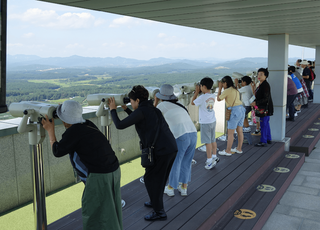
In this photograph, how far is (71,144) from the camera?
2.31 metres

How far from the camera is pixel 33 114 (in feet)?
7.94

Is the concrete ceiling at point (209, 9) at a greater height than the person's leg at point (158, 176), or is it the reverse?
the concrete ceiling at point (209, 9)

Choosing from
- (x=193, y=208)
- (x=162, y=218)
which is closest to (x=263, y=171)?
(x=193, y=208)

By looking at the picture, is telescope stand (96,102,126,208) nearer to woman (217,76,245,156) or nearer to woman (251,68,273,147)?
woman (217,76,245,156)

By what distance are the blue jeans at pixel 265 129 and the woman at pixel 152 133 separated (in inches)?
147

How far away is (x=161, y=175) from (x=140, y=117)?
27.0 inches

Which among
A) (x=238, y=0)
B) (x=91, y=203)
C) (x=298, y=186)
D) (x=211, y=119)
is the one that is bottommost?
(x=298, y=186)

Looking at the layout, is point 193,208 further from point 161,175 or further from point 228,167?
point 228,167

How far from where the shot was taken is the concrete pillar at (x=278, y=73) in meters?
6.42

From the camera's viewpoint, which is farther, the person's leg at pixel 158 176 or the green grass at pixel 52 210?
the green grass at pixel 52 210

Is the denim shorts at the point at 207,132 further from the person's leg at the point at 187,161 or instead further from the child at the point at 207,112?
the person's leg at the point at 187,161

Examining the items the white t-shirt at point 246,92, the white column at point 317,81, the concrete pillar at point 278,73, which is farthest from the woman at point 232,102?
the white column at point 317,81

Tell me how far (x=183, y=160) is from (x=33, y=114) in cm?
201

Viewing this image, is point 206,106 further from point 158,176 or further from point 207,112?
point 158,176
